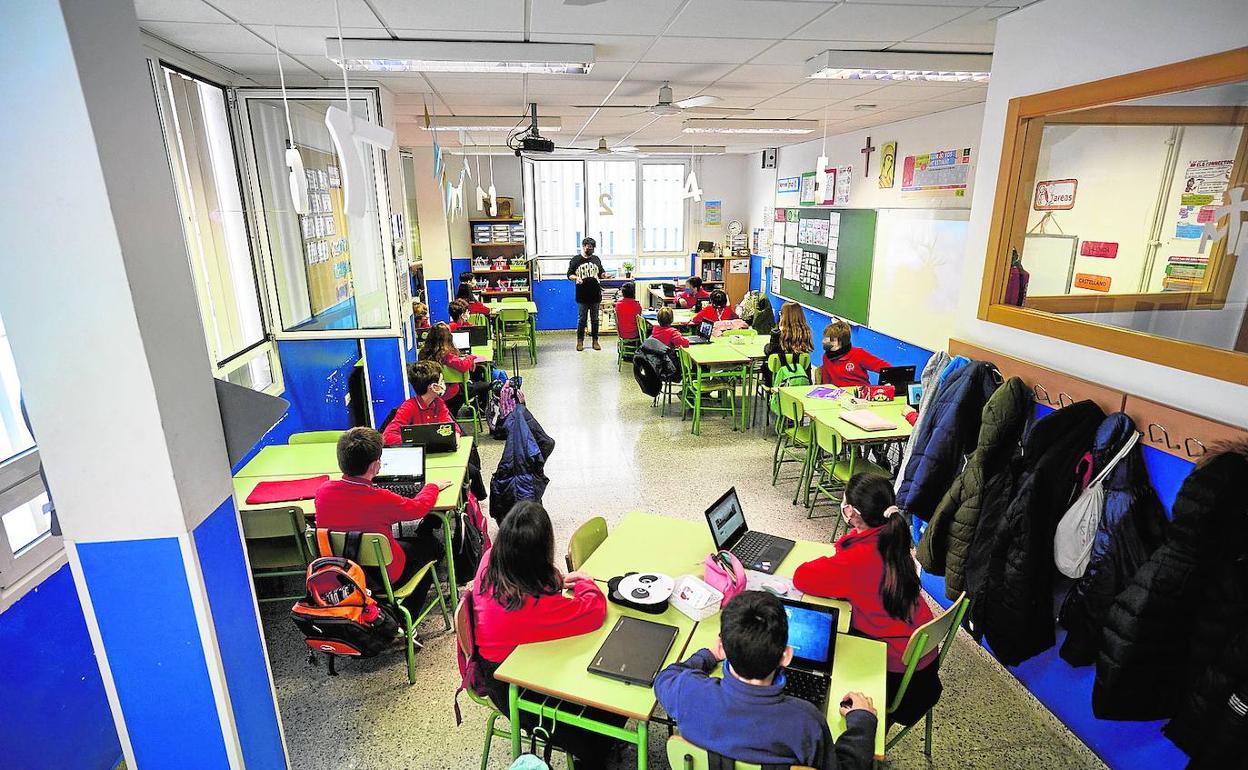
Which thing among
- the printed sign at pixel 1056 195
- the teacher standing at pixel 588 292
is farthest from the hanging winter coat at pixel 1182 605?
the teacher standing at pixel 588 292

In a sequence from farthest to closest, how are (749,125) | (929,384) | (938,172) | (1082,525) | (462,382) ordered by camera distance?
(749,125) → (938,172) → (462,382) → (929,384) → (1082,525)

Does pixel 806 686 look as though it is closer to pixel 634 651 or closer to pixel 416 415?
pixel 634 651

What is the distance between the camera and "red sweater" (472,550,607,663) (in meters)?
2.20

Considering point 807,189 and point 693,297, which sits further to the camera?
point 693,297

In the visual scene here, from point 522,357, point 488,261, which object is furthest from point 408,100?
point 488,261

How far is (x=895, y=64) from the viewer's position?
12.6ft

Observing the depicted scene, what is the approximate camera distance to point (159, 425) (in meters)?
1.65

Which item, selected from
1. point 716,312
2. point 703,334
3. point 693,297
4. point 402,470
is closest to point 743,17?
point 402,470

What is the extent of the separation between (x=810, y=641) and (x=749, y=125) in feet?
20.6

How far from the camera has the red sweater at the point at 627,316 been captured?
28.0ft

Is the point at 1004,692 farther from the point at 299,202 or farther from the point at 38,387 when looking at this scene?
the point at 299,202

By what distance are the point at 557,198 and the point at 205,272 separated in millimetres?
8618

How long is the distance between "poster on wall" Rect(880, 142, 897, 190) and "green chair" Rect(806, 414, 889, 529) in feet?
12.5

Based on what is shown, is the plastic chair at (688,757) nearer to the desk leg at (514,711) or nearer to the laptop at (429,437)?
the desk leg at (514,711)
